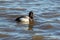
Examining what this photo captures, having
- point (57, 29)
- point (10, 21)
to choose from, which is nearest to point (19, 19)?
point (10, 21)

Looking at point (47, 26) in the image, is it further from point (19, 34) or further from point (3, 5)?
point (3, 5)

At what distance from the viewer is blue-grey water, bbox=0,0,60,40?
10.3m

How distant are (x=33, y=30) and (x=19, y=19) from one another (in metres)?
1.87

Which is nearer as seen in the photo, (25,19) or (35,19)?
(25,19)

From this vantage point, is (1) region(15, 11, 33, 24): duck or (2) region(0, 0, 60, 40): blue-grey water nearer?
(2) region(0, 0, 60, 40): blue-grey water

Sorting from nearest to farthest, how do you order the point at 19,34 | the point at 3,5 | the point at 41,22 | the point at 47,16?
the point at 19,34, the point at 41,22, the point at 47,16, the point at 3,5

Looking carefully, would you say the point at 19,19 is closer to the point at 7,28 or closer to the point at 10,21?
the point at 10,21

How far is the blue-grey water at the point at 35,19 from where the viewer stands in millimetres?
10336

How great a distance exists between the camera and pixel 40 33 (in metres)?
10.6

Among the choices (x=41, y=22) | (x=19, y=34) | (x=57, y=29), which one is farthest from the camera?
(x=41, y=22)

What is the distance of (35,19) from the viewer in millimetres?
13219

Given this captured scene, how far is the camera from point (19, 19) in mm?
12812

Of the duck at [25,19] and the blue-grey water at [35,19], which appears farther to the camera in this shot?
the duck at [25,19]

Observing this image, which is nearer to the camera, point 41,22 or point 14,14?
point 41,22
